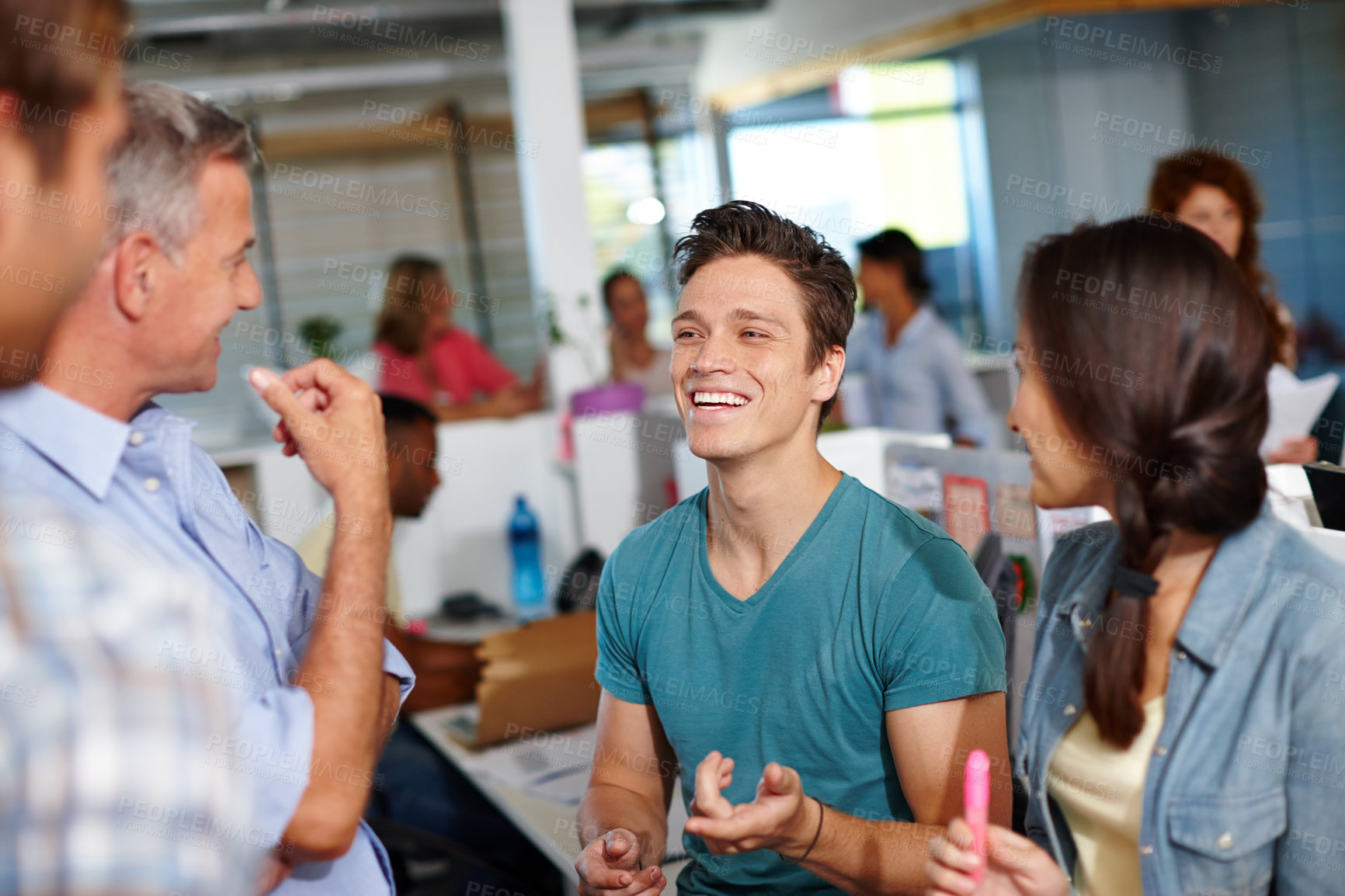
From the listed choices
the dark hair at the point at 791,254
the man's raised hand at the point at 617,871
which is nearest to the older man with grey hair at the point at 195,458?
the man's raised hand at the point at 617,871

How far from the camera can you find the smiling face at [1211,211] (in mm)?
2896

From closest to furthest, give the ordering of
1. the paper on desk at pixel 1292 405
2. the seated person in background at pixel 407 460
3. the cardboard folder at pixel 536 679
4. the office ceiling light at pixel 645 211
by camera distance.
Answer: the cardboard folder at pixel 536 679
the paper on desk at pixel 1292 405
the seated person in background at pixel 407 460
the office ceiling light at pixel 645 211

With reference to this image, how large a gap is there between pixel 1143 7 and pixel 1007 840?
5575mm

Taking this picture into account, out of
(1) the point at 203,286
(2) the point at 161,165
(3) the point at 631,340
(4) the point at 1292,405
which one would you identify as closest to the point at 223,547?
(1) the point at 203,286

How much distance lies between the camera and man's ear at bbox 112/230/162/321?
3.31 ft

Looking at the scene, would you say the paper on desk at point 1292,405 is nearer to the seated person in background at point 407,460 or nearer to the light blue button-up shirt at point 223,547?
the seated person in background at point 407,460

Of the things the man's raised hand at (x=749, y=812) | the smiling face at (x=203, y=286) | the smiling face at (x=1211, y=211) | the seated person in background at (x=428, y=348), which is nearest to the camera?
the smiling face at (x=203, y=286)

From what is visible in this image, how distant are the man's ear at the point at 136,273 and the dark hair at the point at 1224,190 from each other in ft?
8.61

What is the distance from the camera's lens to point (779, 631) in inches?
59.7

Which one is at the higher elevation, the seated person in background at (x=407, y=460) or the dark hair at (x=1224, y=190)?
the dark hair at (x=1224, y=190)

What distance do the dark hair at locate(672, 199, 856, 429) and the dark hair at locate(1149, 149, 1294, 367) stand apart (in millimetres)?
1659

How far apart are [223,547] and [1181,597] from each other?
39.4 inches

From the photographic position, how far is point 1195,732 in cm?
113

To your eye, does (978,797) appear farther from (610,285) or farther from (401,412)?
(610,285)
